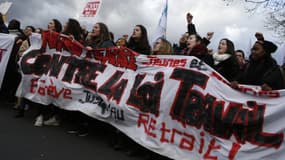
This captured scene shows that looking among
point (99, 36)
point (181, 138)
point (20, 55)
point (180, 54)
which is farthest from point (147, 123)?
point (20, 55)

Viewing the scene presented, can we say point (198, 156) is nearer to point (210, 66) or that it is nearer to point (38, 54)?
point (210, 66)

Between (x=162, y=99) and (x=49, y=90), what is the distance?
231cm

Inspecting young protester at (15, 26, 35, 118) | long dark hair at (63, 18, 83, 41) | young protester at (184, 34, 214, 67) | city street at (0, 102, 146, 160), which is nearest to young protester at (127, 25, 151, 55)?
young protester at (184, 34, 214, 67)

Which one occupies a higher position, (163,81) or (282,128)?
(163,81)

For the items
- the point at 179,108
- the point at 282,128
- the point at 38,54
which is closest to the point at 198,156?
the point at 179,108

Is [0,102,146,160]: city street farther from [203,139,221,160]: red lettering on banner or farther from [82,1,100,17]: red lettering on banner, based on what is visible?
[82,1,100,17]: red lettering on banner

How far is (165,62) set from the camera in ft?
17.0

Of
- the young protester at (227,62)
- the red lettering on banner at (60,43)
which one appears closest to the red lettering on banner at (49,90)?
the red lettering on banner at (60,43)

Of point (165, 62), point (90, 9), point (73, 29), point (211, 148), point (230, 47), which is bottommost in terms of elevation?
point (211, 148)

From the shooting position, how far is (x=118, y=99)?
536 cm

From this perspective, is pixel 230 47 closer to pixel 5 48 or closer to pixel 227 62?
pixel 227 62

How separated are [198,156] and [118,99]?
1.55m

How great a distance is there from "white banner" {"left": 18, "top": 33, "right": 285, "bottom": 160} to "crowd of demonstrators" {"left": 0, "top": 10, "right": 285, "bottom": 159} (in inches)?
9.4

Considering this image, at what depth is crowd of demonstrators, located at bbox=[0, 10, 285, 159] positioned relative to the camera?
461 cm
